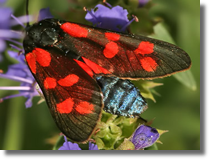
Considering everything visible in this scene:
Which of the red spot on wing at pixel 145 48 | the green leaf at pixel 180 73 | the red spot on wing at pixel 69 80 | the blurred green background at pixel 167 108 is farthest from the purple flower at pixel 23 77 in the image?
the green leaf at pixel 180 73

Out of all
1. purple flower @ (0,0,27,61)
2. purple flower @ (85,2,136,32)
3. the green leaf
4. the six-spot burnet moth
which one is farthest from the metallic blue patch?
purple flower @ (0,0,27,61)

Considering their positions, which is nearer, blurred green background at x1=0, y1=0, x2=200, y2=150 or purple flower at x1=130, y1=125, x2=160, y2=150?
purple flower at x1=130, y1=125, x2=160, y2=150

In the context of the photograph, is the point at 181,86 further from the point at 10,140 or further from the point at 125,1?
the point at 10,140

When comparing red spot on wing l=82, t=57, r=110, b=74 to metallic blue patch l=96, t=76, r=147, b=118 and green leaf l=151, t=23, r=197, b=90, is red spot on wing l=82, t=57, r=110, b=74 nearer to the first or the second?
metallic blue patch l=96, t=76, r=147, b=118

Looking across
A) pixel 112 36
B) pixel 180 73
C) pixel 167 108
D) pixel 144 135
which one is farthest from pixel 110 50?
pixel 167 108

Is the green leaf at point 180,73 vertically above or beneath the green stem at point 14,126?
above

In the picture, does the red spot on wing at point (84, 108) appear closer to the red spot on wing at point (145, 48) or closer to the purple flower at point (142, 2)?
the red spot on wing at point (145, 48)
